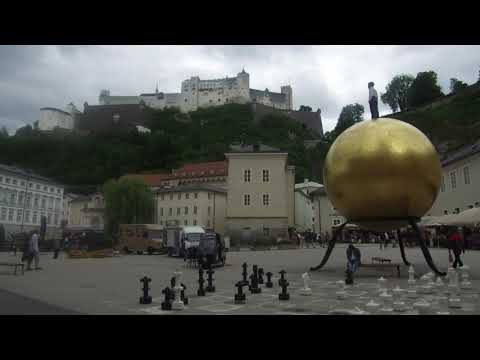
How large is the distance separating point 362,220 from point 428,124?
3369 inches

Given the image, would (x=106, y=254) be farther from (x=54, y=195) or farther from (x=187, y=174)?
(x=187, y=174)

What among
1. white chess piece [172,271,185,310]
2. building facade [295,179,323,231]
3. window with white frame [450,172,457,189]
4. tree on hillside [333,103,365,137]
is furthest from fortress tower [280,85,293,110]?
white chess piece [172,271,185,310]

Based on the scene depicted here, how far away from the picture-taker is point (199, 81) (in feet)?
481

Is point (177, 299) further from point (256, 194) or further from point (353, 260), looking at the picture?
point (256, 194)

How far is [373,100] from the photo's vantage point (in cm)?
1569

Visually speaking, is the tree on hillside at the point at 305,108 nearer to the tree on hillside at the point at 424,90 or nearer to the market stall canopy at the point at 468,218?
the tree on hillside at the point at 424,90

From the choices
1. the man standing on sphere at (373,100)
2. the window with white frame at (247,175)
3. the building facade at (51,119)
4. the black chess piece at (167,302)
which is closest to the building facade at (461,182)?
the window with white frame at (247,175)

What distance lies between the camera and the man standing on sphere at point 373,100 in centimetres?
1531

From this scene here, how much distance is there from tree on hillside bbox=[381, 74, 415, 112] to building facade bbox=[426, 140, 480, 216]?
259ft

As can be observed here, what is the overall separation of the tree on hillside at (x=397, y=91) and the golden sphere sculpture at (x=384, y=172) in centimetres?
11134

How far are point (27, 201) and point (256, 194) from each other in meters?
32.0

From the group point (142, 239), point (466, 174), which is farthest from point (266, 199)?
point (466, 174)

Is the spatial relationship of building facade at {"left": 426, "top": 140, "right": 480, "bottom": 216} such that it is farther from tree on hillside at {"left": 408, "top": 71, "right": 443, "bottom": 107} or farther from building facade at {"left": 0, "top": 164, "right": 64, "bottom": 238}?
tree on hillside at {"left": 408, "top": 71, "right": 443, "bottom": 107}

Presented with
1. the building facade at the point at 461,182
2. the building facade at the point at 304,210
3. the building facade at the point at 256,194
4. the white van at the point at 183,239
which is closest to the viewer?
the white van at the point at 183,239
